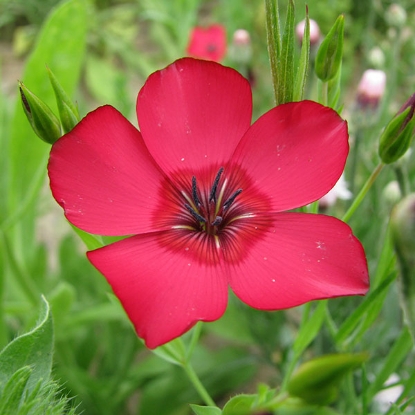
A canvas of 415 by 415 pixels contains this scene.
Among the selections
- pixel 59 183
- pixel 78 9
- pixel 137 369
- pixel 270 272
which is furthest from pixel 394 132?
pixel 137 369

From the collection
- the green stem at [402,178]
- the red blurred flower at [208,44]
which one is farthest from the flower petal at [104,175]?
the red blurred flower at [208,44]

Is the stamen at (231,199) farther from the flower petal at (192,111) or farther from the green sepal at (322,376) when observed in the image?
the green sepal at (322,376)

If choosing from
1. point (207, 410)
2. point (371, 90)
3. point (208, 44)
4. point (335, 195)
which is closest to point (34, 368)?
point (207, 410)

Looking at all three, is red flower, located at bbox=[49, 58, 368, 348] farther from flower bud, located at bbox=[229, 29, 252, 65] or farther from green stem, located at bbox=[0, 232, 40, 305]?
flower bud, located at bbox=[229, 29, 252, 65]

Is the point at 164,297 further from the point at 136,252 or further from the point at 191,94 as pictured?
the point at 191,94

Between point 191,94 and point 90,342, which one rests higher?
point 191,94

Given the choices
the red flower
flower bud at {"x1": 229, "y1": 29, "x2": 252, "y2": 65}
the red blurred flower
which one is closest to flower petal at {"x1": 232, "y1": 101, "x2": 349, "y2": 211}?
the red flower
